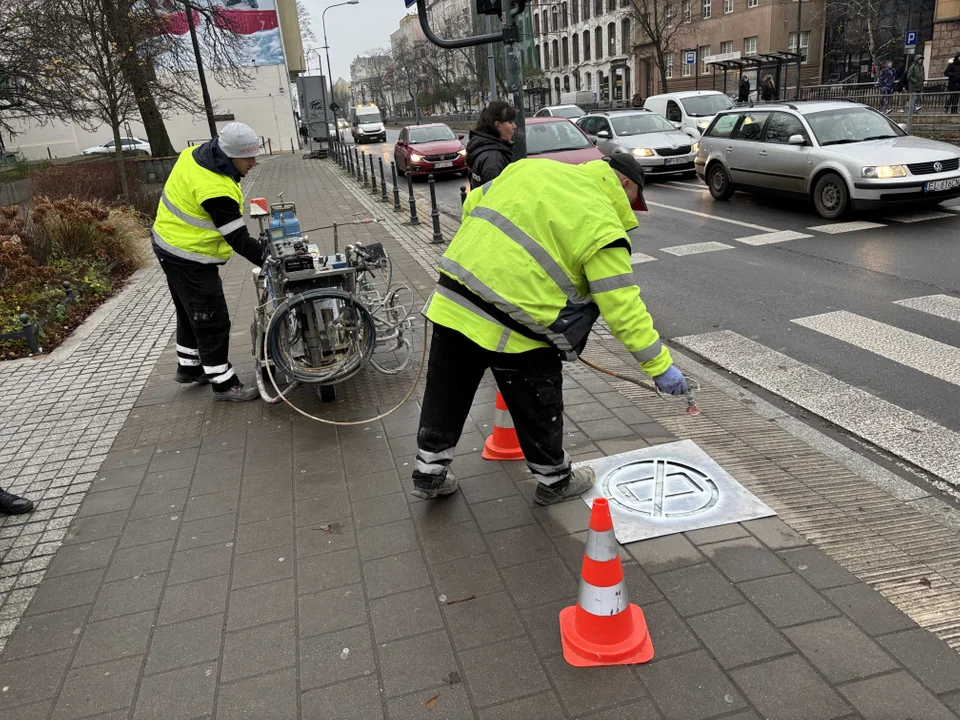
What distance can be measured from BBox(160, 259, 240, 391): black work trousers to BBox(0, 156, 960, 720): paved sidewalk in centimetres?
54

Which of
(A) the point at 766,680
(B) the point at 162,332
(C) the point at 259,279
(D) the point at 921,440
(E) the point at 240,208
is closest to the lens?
(A) the point at 766,680

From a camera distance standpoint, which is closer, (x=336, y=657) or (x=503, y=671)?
(x=503, y=671)

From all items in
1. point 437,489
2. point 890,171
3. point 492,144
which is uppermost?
point 492,144

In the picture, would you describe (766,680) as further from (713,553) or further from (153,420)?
(153,420)

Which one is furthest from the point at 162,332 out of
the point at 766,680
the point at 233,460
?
the point at 766,680

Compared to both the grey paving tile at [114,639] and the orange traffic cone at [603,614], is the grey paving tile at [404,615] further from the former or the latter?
the grey paving tile at [114,639]

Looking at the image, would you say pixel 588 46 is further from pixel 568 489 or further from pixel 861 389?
pixel 568 489


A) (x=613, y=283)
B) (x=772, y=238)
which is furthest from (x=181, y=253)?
(x=772, y=238)

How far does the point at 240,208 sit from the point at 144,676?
3300 mm

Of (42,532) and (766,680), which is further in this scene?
(42,532)

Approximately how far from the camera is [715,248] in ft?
32.9

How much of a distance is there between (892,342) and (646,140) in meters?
11.5

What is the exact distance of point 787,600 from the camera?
9.58 ft

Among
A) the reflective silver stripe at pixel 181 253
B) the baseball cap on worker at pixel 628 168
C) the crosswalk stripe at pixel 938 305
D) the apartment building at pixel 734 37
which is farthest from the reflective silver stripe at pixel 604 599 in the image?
the apartment building at pixel 734 37
